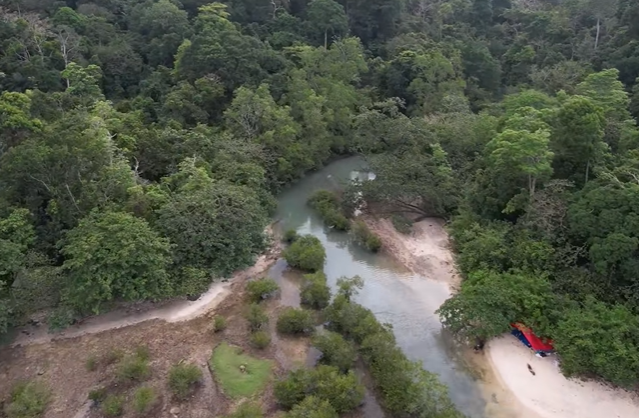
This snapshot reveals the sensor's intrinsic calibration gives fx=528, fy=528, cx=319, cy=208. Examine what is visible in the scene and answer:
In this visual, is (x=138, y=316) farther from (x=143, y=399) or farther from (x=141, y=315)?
(x=143, y=399)

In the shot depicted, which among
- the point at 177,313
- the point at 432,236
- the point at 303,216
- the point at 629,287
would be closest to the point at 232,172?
the point at 303,216

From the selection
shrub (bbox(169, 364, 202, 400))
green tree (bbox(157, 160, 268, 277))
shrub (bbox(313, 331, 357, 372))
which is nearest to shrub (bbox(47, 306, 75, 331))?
green tree (bbox(157, 160, 268, 277))

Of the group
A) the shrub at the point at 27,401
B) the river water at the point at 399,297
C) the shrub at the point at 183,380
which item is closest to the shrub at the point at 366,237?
the river water at the point at 399,297

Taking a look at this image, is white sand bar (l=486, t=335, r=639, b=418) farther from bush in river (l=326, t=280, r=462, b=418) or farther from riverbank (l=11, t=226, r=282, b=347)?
riverbank (l=11, t=226, r=282, b=347)

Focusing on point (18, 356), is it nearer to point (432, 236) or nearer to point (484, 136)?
point (432, 236)

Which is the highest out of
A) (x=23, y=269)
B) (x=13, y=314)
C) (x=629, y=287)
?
(x=629, y=287)
